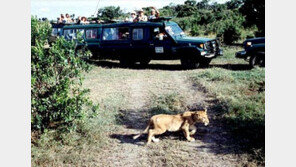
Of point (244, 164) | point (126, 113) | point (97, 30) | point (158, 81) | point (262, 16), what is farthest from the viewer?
point (262, 16)

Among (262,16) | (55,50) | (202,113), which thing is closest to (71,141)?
(55,50)

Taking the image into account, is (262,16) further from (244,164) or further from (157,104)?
(244,164)

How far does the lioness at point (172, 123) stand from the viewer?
491cm

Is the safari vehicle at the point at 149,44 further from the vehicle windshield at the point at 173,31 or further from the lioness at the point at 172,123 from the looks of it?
the lioness at the point at 172,123

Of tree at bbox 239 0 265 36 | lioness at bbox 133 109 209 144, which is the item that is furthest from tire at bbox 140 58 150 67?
tree at bbox 239 0 265 36

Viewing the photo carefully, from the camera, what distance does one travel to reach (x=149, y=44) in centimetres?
1174

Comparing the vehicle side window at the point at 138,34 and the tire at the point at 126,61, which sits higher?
the vehicle side window at the point at 138,34

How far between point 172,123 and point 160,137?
1.28ft

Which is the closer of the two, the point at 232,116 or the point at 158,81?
the point at 232,116

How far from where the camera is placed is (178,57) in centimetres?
1139

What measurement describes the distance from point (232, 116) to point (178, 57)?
18.7 feet

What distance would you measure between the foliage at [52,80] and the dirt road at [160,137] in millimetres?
987

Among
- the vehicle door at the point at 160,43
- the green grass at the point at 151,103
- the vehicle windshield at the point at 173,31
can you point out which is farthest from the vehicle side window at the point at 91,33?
the vehicle windshield at the point at 173,31

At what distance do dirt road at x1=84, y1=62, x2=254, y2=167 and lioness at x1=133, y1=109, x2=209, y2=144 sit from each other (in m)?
0.17
